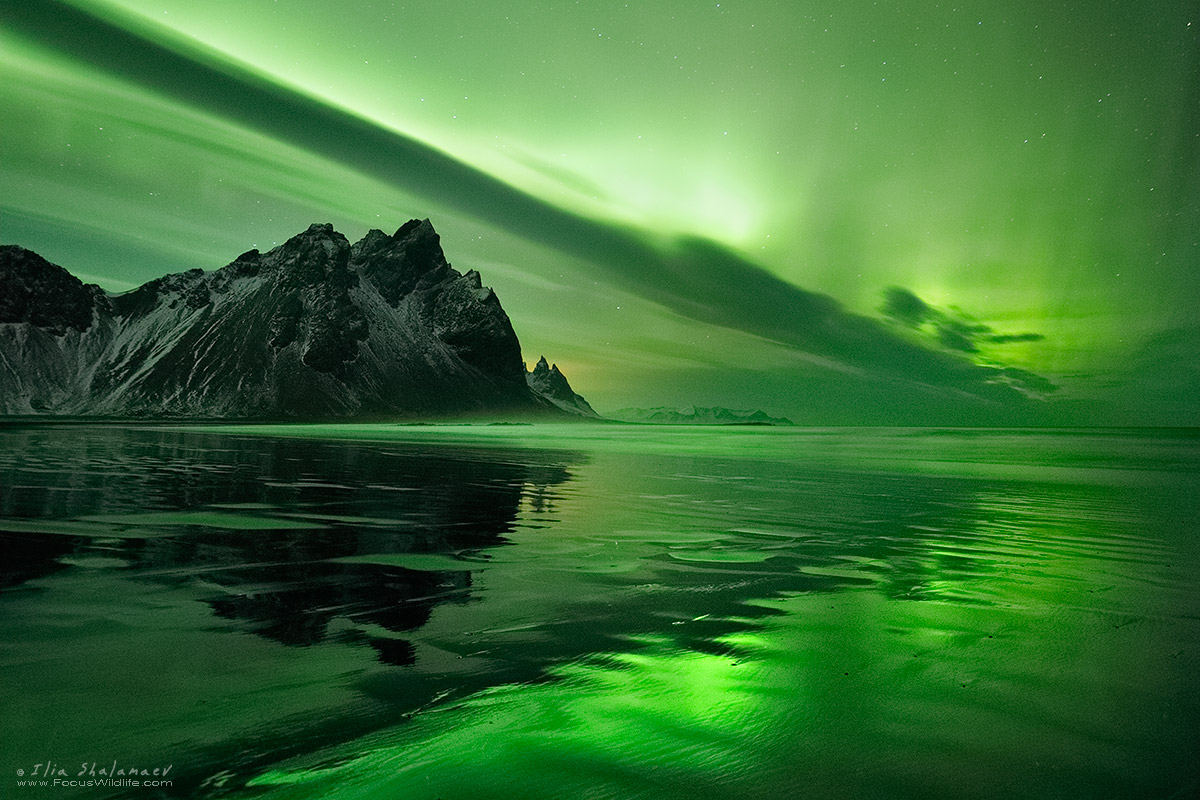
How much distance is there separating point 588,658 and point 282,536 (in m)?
8.49

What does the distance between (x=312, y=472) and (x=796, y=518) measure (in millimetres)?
19752

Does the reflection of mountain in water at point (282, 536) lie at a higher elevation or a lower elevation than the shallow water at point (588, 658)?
lower

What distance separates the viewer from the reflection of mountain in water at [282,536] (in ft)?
26.1

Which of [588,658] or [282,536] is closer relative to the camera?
[588,658]

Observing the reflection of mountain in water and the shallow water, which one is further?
the reflection of mountain in water

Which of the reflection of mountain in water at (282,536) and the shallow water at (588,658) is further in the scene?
the reflection of mountain in water at (282,536)

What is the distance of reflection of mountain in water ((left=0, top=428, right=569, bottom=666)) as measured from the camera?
7.96m

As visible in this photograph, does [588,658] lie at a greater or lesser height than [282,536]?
greater

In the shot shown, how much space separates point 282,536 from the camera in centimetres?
1262

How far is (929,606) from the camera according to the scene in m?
8.73

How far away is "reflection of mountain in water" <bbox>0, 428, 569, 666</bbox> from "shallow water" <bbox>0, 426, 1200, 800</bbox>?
88 mm

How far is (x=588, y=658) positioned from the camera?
6.40 meters

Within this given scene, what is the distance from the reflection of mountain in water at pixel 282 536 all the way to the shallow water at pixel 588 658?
0.29 ft

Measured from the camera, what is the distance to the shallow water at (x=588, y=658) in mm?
4285
